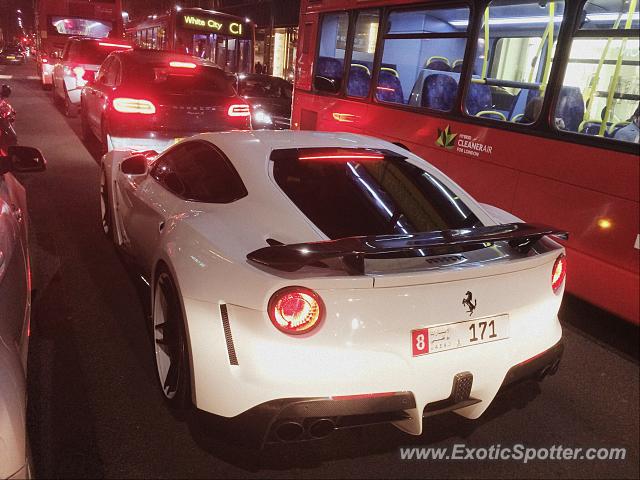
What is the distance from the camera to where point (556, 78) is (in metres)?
4.77

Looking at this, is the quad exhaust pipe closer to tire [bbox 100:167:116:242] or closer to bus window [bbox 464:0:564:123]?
tire [bbox 100:167:116:242]

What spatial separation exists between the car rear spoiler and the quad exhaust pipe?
64cm

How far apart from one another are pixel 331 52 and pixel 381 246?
6.32 m

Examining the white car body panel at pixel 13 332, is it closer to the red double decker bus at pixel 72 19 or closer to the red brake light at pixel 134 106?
the red brake light at pixel 134 106

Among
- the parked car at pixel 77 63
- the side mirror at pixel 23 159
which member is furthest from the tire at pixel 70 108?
the side mirror at pixel 23 159

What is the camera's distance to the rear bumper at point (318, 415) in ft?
7.43

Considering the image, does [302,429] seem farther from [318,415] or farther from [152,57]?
[152,57]

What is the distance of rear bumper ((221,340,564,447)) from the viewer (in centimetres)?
226

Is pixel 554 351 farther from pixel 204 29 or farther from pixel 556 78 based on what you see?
pixel 204 29

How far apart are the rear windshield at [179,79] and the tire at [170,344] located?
5.55 metres

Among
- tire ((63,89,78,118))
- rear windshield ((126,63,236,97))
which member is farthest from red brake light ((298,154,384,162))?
tire ((63,89,78,118))

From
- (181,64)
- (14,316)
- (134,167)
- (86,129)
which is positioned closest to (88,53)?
(86,129)

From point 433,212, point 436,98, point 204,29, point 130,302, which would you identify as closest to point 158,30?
point 204,29

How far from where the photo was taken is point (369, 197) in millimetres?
3275
